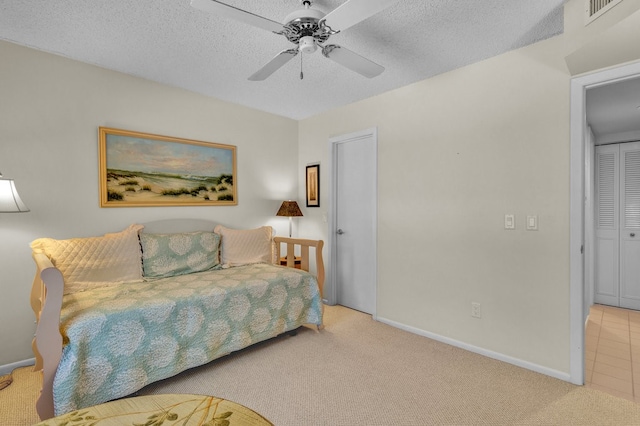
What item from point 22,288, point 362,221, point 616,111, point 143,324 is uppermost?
point 616,111

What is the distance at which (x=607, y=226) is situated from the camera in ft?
12.8

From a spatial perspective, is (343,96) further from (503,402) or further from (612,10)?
(503,402)

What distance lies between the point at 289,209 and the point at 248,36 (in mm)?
2022

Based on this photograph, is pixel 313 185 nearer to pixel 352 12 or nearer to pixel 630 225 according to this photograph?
pixel 352 12

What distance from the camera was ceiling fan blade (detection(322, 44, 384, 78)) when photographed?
181 cm

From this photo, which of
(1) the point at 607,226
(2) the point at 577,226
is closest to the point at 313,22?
(2) the point at 577,226

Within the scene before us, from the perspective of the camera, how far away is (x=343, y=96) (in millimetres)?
3324

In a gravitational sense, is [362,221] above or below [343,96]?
below

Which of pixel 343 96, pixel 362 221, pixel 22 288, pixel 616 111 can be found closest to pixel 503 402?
pixel 362 221

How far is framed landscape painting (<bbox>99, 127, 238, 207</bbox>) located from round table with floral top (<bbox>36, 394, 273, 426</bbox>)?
6.91 feet

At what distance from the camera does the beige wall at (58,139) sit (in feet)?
7.51

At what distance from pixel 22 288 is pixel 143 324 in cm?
116

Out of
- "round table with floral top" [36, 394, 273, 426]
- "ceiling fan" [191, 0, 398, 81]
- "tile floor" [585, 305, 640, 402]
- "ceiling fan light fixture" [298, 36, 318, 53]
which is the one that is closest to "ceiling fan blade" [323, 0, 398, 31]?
"ceiling fan" [191, 0, 398, 81]

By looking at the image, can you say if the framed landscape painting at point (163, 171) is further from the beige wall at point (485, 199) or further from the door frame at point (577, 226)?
the door frame at point (577, 226)
